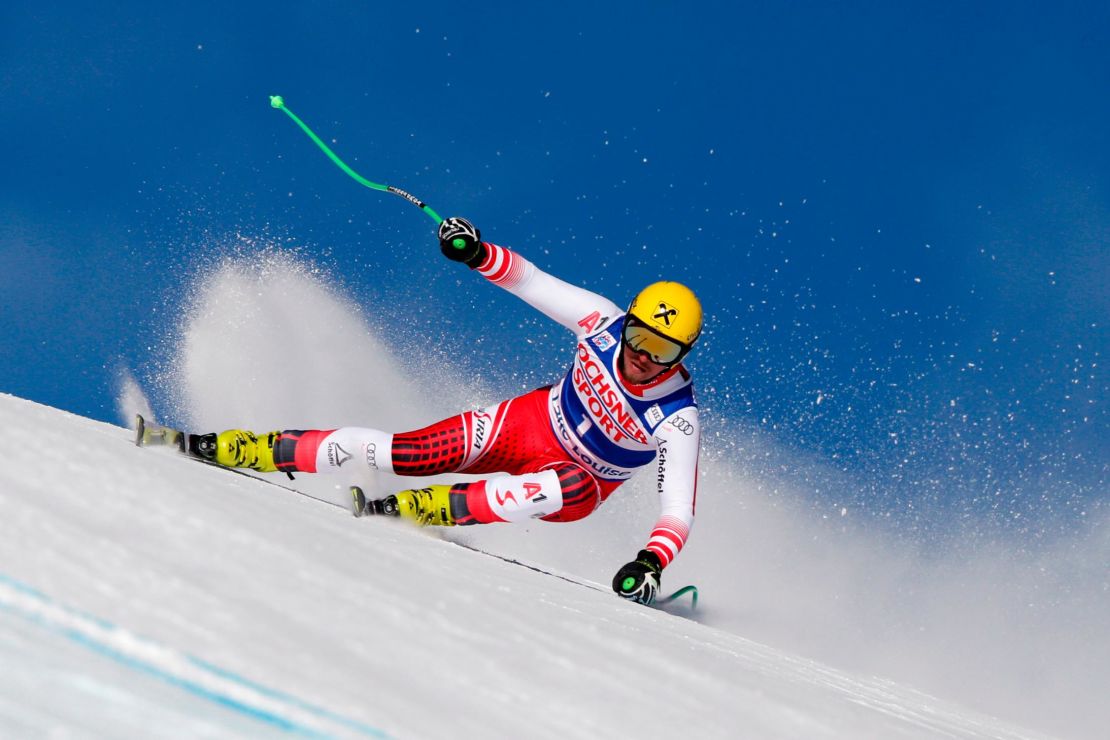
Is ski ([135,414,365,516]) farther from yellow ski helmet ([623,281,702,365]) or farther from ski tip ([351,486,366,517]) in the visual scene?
yellow ski helmet ([623,281,702,365])

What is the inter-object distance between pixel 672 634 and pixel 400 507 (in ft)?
7.77

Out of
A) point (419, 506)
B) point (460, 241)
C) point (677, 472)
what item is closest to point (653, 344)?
point (677, 472)

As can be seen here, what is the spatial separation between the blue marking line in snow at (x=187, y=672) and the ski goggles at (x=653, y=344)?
413 centimetres

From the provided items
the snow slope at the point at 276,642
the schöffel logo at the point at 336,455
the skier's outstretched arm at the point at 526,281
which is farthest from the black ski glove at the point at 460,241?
the snow slope at the point at 276,642

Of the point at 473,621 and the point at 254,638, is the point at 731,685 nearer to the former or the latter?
the point at 473,621

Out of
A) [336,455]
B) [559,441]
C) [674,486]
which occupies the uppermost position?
[559,441]

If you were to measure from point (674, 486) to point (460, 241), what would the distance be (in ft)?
5.74

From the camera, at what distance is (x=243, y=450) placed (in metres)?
5.07

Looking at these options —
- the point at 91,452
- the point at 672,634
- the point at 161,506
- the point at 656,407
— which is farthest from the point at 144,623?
the point at 656,407

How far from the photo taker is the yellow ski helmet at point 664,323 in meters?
5.20

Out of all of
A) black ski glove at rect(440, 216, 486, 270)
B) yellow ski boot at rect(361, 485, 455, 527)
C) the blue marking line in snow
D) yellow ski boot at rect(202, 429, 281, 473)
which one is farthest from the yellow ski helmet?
the blue marking line in snow

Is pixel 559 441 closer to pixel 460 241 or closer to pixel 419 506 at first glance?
pixel 419 506

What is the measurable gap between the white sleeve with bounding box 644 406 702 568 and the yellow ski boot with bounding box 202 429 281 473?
1.96m

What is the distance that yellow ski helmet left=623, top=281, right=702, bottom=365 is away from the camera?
17.1 feet
